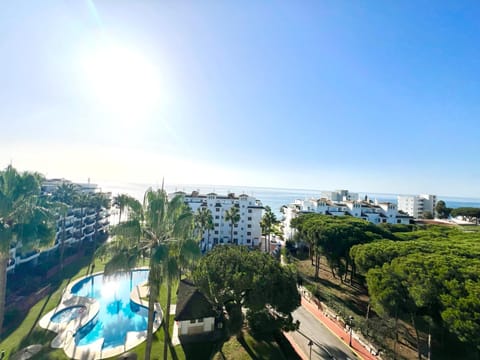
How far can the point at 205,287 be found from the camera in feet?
50.8

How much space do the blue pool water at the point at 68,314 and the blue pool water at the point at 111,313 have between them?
1.69m

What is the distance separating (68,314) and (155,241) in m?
19.4

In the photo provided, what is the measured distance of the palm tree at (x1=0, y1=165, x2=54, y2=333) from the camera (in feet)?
36.4

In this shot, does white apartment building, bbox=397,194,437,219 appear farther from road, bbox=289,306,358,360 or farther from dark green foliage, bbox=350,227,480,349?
road, bbox=289,306,358,360

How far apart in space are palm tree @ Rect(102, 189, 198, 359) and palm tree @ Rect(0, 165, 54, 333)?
6413mm

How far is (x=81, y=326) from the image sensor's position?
62.5 feet

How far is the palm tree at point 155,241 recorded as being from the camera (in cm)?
838

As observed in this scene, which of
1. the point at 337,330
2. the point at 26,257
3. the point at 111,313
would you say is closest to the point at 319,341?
the point at 337,330

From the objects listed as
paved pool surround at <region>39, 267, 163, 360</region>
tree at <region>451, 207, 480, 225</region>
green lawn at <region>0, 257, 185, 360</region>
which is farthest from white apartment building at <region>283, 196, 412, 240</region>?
green lawn at <region>0, 257, 185, 360</region>

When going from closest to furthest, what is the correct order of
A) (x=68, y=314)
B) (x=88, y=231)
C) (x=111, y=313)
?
(x=68, y=314), (x=111, y=313), (x=88, y=231)

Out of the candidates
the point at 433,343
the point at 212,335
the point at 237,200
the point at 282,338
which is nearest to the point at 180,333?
the point at 212,335

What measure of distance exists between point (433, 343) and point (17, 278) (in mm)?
41506

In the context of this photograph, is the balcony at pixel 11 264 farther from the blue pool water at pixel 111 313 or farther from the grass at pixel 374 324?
the grass at pixel 374 324

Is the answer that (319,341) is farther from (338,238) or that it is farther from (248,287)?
(338,238)
